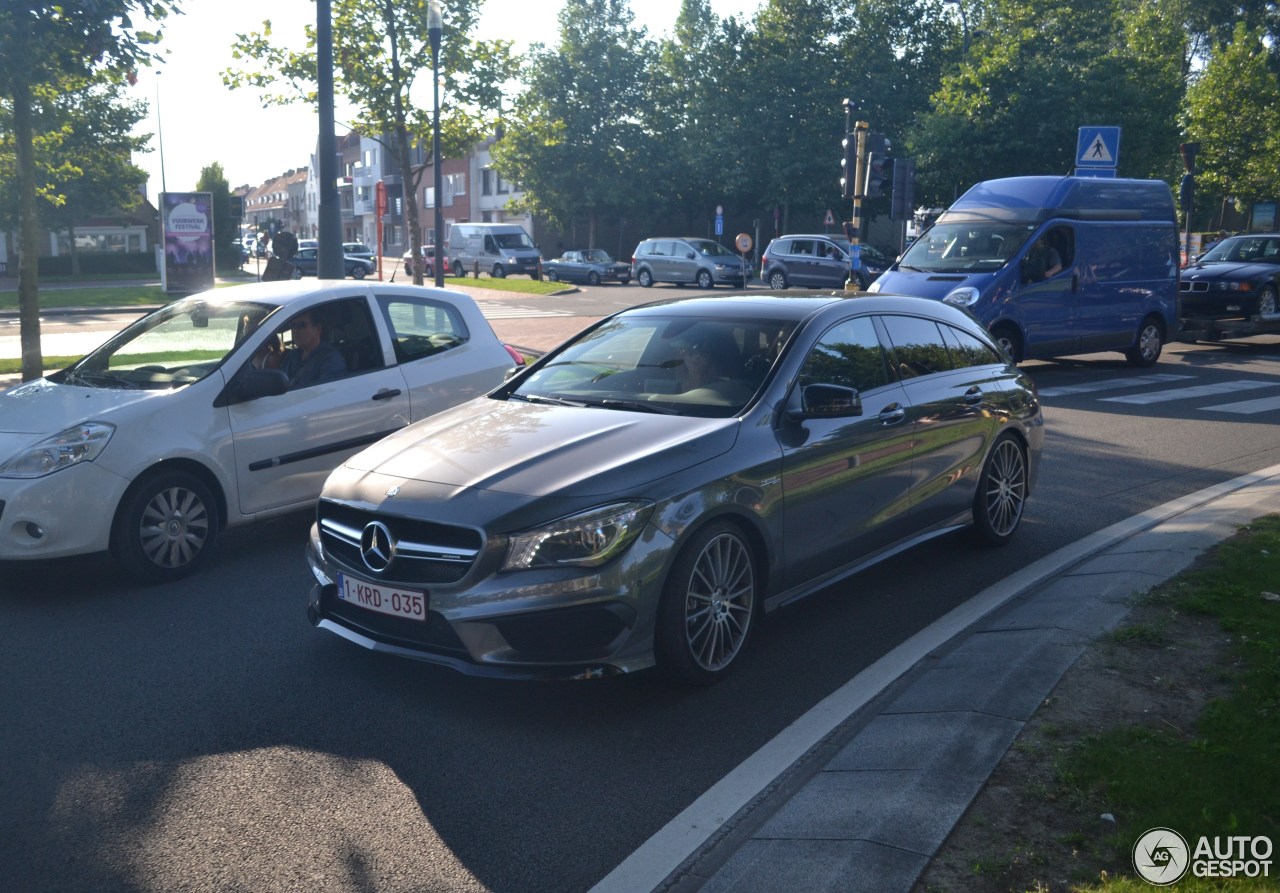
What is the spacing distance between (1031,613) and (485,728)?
2.72 meters

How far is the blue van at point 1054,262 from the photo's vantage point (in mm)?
15719

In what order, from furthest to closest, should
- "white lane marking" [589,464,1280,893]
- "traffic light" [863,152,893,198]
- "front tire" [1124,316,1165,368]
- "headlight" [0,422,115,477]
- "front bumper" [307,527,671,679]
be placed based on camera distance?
"traffic light" [863,152,893,198] < "front tire" [1124,316,1165,368] < "headlight" [0,422,115,477] < "front bumper" [307,527,671,679] < "white lane marking" [589,464,1280,893]

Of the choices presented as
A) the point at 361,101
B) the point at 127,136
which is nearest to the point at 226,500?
the point at 361,101

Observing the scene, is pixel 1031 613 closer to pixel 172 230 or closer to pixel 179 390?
pixel 179 390

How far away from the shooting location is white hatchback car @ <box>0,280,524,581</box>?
20.8 feet

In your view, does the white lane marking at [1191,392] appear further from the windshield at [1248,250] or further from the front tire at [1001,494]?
the front tire at [1001,494]

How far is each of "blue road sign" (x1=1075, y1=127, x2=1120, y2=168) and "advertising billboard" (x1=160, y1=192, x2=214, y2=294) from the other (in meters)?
23.9

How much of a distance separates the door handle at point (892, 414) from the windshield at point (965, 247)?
10.2 metres

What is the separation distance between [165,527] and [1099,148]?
19593 millimetres

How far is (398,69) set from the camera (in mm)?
34938

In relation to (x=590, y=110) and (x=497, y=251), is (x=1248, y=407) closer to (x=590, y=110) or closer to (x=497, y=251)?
(x=497, y=251)

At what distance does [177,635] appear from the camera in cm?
580

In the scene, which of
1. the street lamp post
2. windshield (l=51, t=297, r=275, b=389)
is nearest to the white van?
the street lamp post

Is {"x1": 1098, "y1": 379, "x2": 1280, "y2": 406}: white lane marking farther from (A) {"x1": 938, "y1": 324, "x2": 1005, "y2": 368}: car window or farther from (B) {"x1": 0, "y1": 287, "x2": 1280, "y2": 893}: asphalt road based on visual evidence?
(B) {"x1": 0, "y1": 287, "x2": 1280, "y2": 893}: asphalt road
